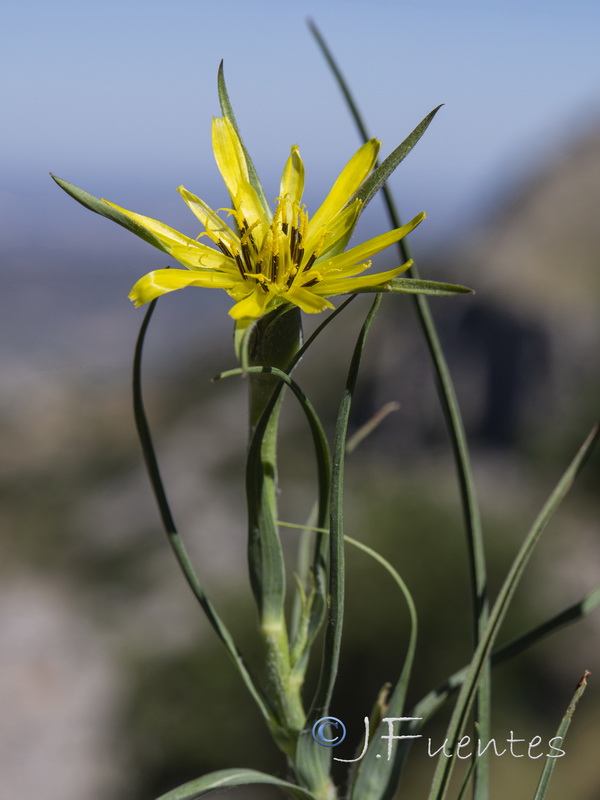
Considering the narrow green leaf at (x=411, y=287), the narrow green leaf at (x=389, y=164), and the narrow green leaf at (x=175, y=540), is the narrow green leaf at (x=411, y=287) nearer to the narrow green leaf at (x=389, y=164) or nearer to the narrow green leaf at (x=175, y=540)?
the narrow green leaf at (x=389, y=164)

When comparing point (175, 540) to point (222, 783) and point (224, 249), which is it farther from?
point (224, 249)

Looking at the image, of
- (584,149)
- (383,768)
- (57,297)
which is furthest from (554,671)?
(57,297)

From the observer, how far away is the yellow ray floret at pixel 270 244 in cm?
87

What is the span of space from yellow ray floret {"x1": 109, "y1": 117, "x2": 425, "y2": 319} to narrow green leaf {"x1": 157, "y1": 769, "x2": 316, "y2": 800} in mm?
520

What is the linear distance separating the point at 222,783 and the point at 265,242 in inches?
26.5

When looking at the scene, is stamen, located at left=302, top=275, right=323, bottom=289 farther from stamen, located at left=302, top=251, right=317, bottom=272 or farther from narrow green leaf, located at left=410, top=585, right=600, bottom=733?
narrow green leaf, located at left=410, top=585, right=600, bottom=733

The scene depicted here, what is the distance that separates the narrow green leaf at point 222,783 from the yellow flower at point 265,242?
518mm

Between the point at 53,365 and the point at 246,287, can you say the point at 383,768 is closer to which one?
the point at 246,287

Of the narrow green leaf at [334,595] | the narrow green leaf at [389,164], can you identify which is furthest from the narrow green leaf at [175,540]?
the narrow green leaf at [389,164]

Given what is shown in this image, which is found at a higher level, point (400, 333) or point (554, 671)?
point (400, 333)

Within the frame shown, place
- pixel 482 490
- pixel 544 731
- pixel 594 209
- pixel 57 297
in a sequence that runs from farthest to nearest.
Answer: pixel 57 297 < pixel 594 209 < pixel 482 490 < pixel 544 731

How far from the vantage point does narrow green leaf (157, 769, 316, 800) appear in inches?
32.1

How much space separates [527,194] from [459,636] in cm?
2633

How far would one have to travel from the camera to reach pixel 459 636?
1891 centimetres
